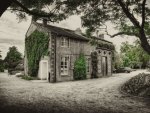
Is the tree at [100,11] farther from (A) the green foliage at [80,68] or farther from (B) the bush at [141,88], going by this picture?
(A) the green foliage at [80,68]

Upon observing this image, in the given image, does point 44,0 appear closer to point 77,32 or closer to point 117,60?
point 77,32

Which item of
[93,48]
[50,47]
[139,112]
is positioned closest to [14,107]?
[139,112]

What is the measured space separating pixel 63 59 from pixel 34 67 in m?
4.30

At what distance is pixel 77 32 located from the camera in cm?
3183

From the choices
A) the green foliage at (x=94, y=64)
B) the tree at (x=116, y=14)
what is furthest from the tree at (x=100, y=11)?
the green foliage at (x=94, y=64)

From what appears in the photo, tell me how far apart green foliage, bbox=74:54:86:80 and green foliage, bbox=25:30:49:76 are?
464 cm

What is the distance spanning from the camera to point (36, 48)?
26.5 meters

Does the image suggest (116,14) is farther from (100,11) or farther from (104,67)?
(104,67)

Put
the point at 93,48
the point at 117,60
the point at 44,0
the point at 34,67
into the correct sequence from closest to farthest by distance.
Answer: the point at 44,0 → the point at 34,67 → the point at 93,48 → the point at 117,60

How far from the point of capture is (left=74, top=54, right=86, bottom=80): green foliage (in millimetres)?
26516

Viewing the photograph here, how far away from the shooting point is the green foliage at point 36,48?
24.8 m

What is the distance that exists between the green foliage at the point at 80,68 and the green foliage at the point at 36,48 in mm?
4638

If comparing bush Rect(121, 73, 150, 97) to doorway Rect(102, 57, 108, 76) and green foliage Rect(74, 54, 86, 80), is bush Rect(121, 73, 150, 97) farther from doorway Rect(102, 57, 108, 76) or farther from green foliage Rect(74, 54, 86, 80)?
doorway Rect(102, 57, 108, 76)

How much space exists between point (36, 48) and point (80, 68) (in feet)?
20.9
